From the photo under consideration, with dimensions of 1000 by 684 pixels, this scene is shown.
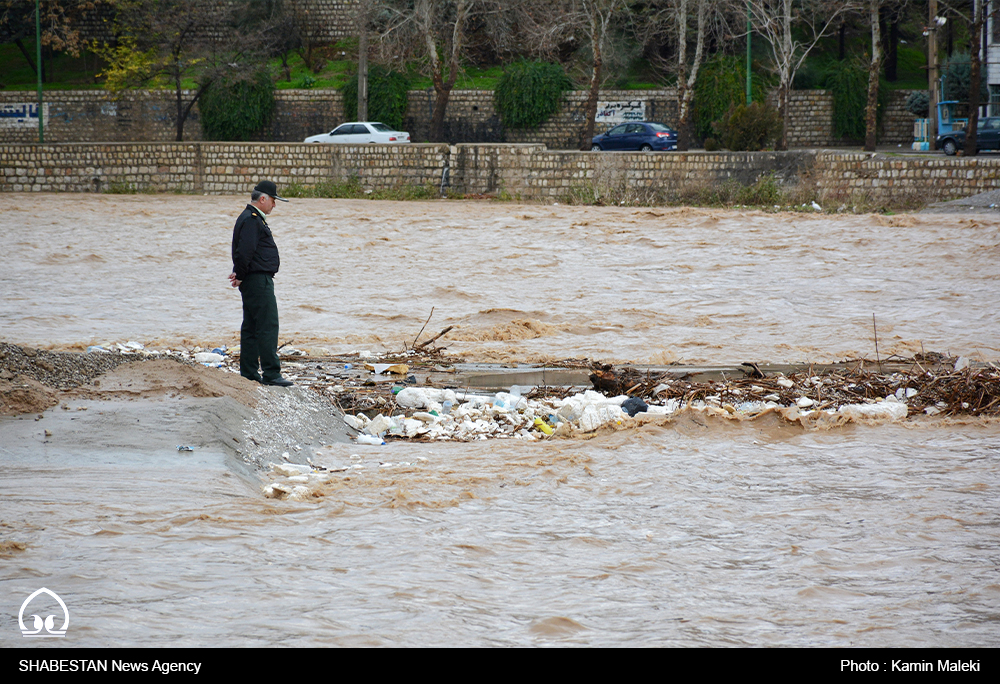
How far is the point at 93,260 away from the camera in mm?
19625

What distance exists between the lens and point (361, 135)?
34219mm

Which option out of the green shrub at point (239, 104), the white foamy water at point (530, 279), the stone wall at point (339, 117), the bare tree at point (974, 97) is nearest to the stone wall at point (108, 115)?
the stone wall at point (339, 117)

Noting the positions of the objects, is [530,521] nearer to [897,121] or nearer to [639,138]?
[639,138]

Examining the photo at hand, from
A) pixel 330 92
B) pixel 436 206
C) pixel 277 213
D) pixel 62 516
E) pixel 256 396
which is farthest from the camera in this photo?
pixel 330 92

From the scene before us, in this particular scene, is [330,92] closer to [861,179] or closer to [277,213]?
[277,213]

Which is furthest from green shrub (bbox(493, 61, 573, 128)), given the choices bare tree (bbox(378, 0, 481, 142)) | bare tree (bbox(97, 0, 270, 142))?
bare tree (bbox(97, 0, 270, 142))

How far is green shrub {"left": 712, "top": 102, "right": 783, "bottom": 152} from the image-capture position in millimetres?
28484

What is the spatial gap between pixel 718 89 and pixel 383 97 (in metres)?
12.7

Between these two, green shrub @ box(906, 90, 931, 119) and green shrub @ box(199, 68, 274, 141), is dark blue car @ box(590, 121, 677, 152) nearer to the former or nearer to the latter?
green shrub @ box(906, 90, 931, 119)

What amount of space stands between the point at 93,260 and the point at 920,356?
48.8ft

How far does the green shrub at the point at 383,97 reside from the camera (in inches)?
1586

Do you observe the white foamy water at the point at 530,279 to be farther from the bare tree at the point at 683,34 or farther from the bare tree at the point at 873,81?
the bare tree at the point at 873,81
